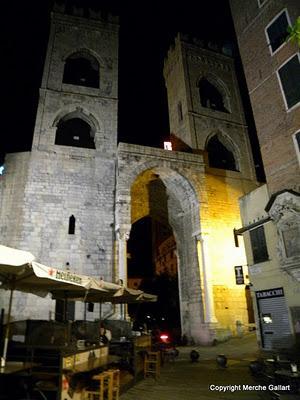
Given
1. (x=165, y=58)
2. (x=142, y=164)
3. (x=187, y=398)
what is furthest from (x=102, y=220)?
(x=165, y=58)

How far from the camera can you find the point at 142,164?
17875 mm

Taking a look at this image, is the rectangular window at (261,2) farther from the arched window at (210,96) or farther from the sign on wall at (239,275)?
the sign on wall at (239,275)

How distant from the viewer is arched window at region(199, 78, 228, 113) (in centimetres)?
2586

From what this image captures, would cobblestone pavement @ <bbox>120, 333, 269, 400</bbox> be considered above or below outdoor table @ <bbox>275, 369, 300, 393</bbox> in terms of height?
below

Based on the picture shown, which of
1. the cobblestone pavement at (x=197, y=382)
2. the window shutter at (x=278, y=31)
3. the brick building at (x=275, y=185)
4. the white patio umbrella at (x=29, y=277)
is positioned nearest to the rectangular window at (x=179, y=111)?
the brick building at (x=275, y=185)

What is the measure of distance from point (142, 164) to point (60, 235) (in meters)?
6.42

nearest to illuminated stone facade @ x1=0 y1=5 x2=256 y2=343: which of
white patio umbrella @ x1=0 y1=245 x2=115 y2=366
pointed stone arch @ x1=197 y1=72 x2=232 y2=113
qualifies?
pointed stone arch @ x1=197 y1=72 x2=232 y2=113

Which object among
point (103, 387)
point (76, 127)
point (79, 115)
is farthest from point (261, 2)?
point (103, 387)

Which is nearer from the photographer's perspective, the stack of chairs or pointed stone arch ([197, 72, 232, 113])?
the stack of chairs

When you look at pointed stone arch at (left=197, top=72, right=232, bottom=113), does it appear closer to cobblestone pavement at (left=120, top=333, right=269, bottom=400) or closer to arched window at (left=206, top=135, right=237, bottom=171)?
arched window at (left=206, top=135, right=237, bottom=171)

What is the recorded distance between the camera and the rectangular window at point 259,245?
1396 cm

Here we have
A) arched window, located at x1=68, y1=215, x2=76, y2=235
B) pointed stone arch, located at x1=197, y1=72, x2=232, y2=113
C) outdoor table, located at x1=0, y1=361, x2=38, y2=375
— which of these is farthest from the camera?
pointed stone arch, located at x1=197, y1=72, x2=232, y2=113

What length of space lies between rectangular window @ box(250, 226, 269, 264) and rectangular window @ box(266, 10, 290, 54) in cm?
946

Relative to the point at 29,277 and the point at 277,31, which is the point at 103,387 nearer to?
the point at 29,277
